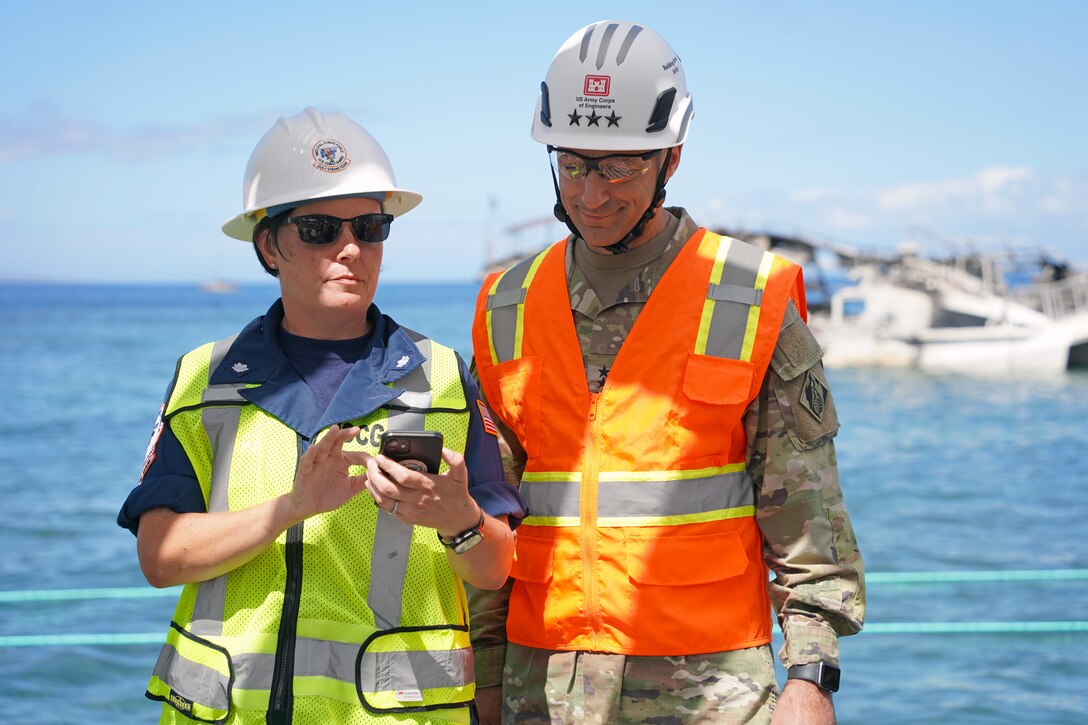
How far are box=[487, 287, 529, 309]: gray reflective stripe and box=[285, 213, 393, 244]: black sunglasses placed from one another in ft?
1.83

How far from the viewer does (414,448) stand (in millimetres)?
1992

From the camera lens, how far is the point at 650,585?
8.36 feet

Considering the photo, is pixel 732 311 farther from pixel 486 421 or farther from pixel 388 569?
pixel 388 569

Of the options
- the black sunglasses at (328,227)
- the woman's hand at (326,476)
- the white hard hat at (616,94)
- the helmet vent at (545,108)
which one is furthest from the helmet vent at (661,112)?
the woman's hand at (326,476)

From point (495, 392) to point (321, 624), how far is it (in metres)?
0.82

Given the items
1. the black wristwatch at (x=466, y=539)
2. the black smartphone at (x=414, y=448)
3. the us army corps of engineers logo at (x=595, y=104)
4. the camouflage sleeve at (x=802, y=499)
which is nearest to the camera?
the black smartphone at (x=414, y=448)

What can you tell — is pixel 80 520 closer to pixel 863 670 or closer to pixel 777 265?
pixel 863 670

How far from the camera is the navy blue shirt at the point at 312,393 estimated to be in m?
2.25

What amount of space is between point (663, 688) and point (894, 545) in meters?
14.6

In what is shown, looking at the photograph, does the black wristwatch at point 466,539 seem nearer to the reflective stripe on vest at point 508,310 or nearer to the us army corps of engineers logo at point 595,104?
the reflective stripe on vest at point 508,310

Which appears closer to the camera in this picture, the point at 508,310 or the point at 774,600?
the point at 774,600

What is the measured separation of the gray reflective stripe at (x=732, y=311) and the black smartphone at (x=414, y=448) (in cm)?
86

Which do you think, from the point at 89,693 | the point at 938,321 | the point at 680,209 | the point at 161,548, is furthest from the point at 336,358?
the point at 938,321

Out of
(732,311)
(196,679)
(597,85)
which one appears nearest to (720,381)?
(732,311)
